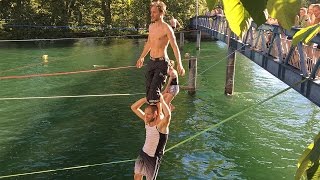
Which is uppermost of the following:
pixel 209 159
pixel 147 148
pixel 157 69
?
pixel 157 69

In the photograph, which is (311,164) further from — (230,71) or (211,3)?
(230,71)

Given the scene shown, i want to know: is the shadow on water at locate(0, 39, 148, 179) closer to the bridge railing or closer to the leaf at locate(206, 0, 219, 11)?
the bridge railing

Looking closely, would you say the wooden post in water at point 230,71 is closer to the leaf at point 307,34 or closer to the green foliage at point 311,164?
the leaf at point 307,34

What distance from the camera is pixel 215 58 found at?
32.6m

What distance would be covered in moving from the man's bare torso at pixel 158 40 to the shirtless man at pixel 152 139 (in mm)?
866

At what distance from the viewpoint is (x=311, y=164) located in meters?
0.81

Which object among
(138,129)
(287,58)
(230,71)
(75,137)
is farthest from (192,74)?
Result: (287,58)

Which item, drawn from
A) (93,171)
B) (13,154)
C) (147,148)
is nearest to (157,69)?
(147,148)

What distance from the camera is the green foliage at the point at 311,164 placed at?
793 millimetres

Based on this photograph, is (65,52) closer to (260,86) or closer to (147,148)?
(260,86)

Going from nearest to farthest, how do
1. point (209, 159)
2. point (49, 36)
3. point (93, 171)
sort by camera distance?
1. point (93, 171)
2. point (209, 159)
3. point (49, 36)

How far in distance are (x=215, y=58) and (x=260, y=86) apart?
38.1 ft

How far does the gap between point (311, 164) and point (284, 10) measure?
0.30 m

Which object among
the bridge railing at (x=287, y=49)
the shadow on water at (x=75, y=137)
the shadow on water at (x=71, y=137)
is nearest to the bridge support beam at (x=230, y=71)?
the bridge railing at (x=287, y=49)
